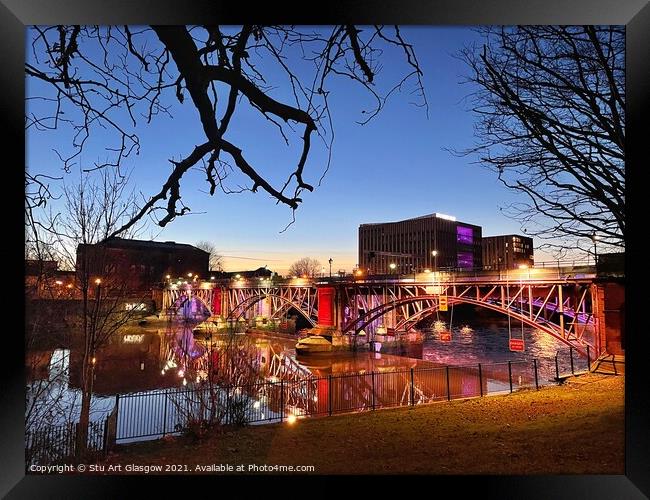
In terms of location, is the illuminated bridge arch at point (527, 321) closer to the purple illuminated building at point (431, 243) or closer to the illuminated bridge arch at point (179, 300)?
the purple illuminated building at point (431, 243)

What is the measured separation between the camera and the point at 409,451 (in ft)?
17.9

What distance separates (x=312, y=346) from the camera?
27.3 meters

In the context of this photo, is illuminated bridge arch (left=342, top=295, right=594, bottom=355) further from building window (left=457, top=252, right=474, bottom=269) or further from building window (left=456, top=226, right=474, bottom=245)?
building window (left=456, top=226, right=474, bottom=245)

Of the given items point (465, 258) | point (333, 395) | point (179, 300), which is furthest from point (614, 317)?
point (179, 300)

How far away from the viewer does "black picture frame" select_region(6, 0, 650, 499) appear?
3.79 metres

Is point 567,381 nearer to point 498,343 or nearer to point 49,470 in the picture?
point 49,470

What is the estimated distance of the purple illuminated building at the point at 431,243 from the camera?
34.7m

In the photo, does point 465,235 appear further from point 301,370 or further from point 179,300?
point 179,300

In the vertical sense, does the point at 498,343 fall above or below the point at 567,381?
below

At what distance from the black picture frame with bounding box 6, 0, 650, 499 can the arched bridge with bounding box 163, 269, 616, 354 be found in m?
9.86

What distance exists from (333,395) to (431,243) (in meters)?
22.3

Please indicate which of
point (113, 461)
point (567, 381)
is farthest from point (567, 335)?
point (113, 461)

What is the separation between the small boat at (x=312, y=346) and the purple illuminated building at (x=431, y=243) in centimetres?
879
